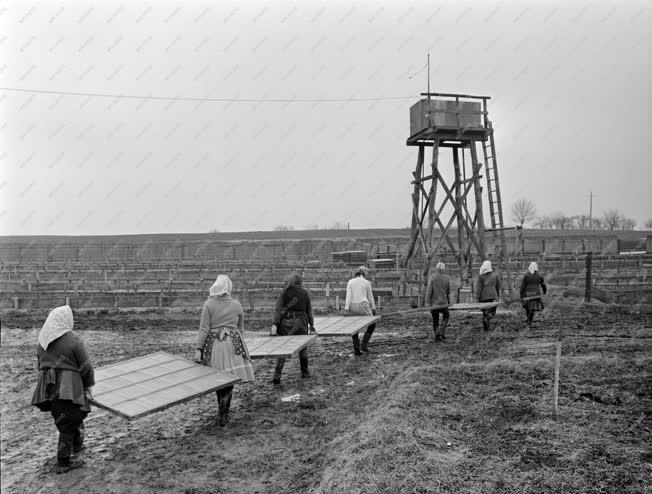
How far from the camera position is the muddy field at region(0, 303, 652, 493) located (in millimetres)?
5020

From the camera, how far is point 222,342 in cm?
687

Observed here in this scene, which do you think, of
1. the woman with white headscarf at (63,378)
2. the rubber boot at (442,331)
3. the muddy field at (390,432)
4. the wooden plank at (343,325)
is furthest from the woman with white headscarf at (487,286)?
the woman with white headscarf at (63,378)

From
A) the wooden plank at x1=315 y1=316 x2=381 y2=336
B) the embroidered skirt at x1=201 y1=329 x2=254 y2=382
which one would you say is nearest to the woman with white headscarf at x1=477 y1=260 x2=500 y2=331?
the wooden plank at x1=315 y1=316 x2=381 y2=336

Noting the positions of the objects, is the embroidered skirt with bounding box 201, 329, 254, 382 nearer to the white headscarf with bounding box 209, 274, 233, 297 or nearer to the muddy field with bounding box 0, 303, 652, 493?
the white headscarf with bounding box 209, 274, 233, 297

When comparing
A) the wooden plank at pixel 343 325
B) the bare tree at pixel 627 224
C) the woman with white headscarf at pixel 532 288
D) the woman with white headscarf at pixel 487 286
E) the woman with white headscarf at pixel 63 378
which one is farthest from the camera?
the bare tree at pixel 627 224

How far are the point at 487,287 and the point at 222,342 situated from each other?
833cm

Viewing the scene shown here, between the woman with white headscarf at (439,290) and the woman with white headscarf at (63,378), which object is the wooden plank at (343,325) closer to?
the woman with white headscarf at (439,290)

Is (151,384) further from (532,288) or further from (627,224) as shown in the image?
(627,224)

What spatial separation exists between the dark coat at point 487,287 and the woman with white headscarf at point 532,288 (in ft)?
2.94

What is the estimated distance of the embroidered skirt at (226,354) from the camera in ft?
22.4

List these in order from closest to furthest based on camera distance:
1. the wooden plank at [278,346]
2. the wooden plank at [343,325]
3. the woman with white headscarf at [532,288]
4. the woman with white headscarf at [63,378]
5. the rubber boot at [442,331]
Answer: the woman with white headscarf at [63,378], the wooden plank at [278,346], the wooden plank at [343,325], the rubber boot at [442,331], the woman with white headscarf at [532,288]

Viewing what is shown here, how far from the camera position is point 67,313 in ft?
18.2

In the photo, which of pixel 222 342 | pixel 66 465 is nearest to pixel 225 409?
pixel 222 342

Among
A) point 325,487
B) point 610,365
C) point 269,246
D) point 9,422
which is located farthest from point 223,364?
point 269,246
